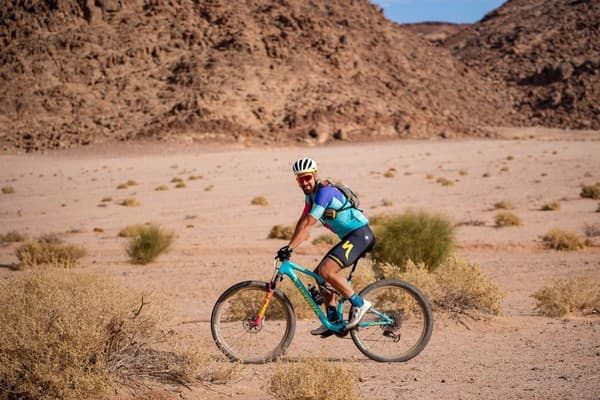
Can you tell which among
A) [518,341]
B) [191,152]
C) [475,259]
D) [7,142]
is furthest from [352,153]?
[518,341]

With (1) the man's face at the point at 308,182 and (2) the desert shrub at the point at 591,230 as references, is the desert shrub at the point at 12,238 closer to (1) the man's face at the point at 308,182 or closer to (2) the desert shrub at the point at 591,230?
(1) the man's face at the point at 308,182

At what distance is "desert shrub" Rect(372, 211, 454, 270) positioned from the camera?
35.9 feet

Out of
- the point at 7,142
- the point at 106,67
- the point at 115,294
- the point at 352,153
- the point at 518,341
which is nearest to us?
the point at 115,294

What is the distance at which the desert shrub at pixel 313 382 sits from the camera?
4418mm

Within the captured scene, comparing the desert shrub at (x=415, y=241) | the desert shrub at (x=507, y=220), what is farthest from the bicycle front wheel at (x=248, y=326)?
the desert shrub at (x=507, y=220)

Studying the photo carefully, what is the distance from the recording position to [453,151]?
53750 millimetres

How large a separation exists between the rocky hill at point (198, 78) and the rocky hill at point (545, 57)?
1671 cm

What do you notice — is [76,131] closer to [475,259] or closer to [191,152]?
[191,152]

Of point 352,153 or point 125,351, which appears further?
point 352,153

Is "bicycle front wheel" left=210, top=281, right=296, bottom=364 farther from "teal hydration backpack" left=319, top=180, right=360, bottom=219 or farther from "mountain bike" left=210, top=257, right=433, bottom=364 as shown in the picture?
"teal hydration backpack" left=319, top=180, right=360, bottom=219

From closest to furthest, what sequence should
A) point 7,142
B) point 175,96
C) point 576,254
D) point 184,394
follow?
point 184,394
point 576,254
point 7,142
point 175,96

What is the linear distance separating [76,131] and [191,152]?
14.6 m

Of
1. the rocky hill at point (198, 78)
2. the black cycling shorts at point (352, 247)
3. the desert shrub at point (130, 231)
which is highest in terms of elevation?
the rocky hill at point (198, 78)

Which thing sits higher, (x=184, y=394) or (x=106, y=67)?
(x=106, y=67)
